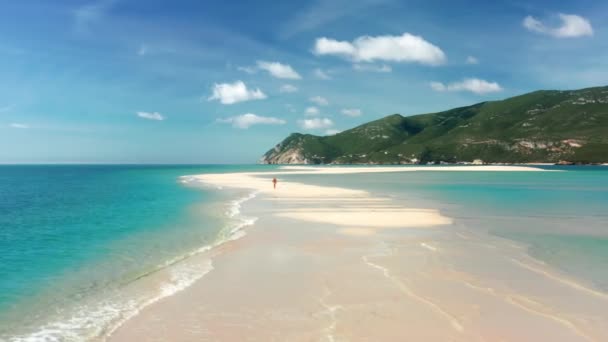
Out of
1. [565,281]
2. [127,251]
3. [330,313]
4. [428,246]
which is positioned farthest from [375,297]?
[127,251]

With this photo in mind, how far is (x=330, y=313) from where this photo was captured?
964 centimetres

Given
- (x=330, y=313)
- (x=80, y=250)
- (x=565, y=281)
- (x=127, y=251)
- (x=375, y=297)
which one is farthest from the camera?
(x=80, y=250)

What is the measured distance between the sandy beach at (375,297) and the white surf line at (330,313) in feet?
0.08

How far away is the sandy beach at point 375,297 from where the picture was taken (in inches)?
338

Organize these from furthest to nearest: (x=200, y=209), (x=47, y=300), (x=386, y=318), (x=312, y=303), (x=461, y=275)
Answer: (x=200, y=209) → (x=461, y=275) → (x=47, y=300) → (x=312, y=303) → (x=386, y=318)

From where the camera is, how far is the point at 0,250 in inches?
739

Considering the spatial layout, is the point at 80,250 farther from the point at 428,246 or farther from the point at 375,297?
the point at 428,246

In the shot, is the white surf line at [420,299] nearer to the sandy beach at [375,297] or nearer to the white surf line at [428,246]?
the sandy beach at [375,297]

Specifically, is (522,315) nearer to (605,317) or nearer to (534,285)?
(605,317)

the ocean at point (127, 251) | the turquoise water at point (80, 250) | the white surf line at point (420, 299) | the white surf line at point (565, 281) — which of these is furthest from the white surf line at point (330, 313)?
the white surf line at point (565, 281)

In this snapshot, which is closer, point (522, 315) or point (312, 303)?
point (522, 315)

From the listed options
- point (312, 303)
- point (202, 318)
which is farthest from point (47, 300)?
point (312, 303)

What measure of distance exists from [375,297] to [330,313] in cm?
178

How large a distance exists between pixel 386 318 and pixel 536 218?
23.0 meters
